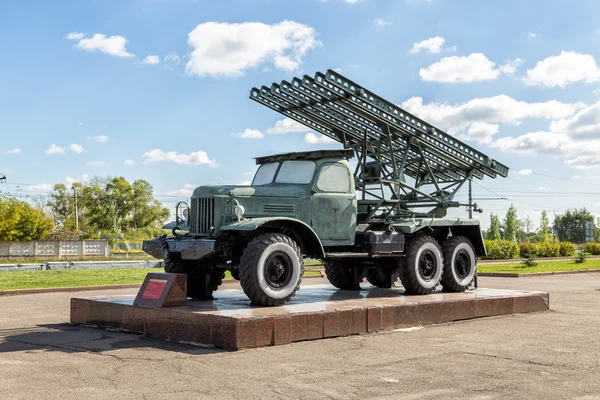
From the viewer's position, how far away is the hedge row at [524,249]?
4475 cm

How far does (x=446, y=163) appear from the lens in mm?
13219

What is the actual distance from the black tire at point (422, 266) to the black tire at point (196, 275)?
3394mm

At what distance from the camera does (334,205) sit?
10.9 m

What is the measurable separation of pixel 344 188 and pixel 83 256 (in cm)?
4762

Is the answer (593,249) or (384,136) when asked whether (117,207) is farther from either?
(384,136)

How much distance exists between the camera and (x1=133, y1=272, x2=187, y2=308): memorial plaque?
945 centimetres

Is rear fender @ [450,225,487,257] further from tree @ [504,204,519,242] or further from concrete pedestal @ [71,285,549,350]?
tree @ [504,204,519,242]

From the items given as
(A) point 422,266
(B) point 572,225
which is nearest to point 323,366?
(A) point 422,266

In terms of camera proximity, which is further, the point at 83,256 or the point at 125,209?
the point at 125,209

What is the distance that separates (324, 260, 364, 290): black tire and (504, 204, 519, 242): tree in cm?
7672

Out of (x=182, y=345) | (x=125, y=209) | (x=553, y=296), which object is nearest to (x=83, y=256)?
(x=125, y=209)

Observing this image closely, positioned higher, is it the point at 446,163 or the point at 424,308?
the point at 446,163

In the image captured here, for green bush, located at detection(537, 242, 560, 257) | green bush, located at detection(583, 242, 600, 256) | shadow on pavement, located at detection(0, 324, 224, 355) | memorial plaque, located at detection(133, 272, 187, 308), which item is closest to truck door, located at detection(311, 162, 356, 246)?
memorial plaque, located at detection(133, 272, 187, 308)

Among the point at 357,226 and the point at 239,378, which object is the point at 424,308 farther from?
the point at 239,378
